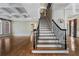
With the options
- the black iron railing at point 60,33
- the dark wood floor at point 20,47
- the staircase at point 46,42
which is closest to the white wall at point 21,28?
the dark wood floor at point 20,47

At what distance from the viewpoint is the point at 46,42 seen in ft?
10.3

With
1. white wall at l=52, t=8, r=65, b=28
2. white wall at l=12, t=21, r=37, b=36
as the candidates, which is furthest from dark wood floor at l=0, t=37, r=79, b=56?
white wall at l=52, t=8, r=65, b=28

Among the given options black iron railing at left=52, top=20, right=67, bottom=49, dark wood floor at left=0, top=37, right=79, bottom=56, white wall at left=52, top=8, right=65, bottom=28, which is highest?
white wall at left=52, top=8, right=65, bottom=28

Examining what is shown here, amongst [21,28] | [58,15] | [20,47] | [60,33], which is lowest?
[20,47]

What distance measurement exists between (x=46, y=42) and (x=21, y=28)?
1.84ft

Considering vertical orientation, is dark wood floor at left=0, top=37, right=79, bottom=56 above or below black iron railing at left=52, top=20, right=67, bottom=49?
below

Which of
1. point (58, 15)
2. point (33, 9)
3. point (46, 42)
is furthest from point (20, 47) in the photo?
point (58, 15)

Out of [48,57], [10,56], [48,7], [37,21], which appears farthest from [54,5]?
[10,56]

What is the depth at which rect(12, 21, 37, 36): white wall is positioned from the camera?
307 centimetres

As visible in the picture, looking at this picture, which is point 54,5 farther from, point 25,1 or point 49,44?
point 49,44

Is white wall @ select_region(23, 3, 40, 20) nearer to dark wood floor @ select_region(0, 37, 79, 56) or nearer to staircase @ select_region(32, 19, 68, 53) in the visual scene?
staircase @ select_region(32, 19, 68, 53)

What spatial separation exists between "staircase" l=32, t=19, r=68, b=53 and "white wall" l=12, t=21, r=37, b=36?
0.25 m

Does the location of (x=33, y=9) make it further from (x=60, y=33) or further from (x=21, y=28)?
(x=60, y=33)

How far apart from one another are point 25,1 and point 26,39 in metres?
0.72
